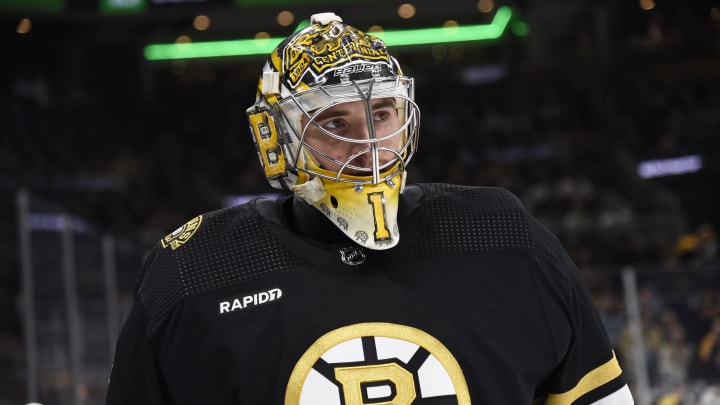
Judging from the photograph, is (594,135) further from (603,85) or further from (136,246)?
(136,246)

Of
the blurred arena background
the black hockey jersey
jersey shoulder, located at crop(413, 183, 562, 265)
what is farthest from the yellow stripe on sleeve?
the blurred arena background

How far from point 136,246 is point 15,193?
8.04 ft

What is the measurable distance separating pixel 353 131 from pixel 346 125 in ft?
0.08

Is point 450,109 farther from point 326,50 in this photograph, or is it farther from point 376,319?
point 376,319

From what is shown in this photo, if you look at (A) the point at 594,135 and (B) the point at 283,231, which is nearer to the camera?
(B) the point at 283,231

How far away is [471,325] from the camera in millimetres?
1758

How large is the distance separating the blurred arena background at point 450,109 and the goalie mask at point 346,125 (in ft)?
27.9

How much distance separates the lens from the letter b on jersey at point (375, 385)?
1.69m

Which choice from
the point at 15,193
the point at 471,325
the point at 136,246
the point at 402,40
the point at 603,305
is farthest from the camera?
the point at 402,40

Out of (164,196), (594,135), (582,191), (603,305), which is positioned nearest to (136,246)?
A: (603,305)

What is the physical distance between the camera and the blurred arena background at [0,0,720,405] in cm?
1237

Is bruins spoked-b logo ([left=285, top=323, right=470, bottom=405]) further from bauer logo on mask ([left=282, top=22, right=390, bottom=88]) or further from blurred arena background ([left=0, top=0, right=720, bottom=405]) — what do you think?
blurred arena background ([left=0, top=0, right=720, bottom=405])

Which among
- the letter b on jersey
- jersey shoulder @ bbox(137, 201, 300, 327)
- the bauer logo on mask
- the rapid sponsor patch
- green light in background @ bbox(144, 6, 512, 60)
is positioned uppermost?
green light in background @ bbox(144, 6, 512, 60)

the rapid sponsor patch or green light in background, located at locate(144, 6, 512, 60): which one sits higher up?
green light in background, located at locate(144, 6, 512, 60)
